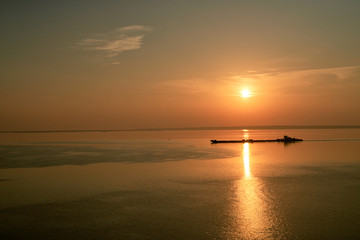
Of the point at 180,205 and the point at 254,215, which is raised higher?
the point at 180,205

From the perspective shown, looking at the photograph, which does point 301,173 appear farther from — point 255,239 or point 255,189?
point 255,239

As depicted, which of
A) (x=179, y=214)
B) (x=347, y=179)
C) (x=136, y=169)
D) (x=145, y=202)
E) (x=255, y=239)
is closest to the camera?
(x=255, y=239)

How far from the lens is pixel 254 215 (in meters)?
18.5

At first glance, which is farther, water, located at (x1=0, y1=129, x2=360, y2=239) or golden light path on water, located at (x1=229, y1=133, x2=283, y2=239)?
water, located at (x1=0, y1=129, x2=360, y2=239)

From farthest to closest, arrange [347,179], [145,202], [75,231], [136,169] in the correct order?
[136,169], [347,179], [145,202], [75,231]

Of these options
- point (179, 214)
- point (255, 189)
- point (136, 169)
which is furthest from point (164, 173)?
point (179, 214)

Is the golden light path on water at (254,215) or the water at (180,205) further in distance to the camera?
the water at (180,205)

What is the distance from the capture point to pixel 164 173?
35.2 m

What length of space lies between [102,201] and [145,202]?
133 inches

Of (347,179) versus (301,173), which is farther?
(301,173)

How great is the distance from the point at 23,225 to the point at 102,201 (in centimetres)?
634

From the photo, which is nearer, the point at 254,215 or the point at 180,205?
the point at 254,215

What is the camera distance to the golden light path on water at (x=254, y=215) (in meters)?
15.5

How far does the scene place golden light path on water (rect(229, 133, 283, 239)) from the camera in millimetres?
15472
